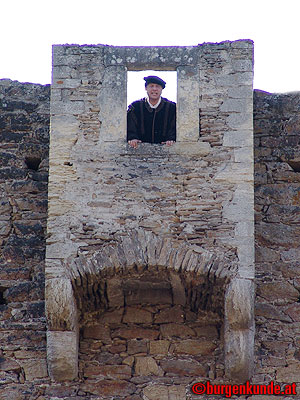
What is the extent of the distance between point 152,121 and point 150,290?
5.06 ft

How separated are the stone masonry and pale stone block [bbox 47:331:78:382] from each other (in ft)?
0.28

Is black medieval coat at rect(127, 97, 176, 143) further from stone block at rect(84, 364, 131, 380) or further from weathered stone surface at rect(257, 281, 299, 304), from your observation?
stone block at rect(84, 364, 131, 380)

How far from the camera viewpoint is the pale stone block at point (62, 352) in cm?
1143

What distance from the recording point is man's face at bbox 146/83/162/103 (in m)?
12.3

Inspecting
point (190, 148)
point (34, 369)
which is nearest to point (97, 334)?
point (34, 369)

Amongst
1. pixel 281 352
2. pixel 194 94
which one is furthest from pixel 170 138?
pixel 281 352

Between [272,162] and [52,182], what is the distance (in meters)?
2.17

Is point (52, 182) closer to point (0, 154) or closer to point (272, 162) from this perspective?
point (0, 154)

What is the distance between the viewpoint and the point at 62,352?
1143cm

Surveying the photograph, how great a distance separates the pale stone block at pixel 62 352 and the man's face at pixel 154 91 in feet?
7.56

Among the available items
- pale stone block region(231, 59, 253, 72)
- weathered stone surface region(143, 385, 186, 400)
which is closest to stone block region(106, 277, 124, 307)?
weathered stone surface region(143, 385, 186, 400)

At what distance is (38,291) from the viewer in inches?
476

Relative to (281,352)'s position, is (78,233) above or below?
above

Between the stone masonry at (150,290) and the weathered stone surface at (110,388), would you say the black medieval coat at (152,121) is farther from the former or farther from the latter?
the weathered stone surface at (110,388)
